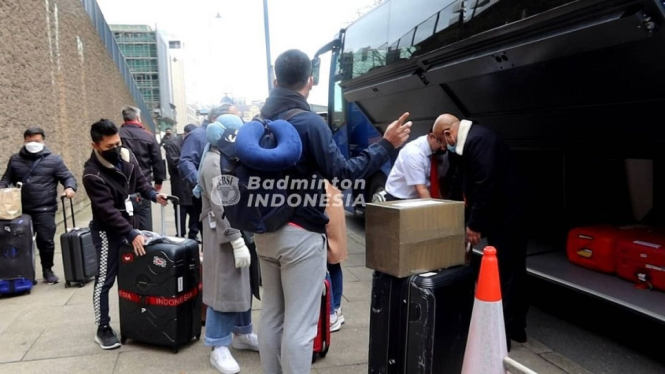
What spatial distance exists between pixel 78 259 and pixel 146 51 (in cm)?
9325

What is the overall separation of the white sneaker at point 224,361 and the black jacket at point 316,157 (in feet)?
4.44

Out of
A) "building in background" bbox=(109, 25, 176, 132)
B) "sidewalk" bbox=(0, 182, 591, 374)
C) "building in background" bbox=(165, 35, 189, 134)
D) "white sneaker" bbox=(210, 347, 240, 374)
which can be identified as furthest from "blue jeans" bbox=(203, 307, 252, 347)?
"building in background" bbox=(165, 35, 189, 134)

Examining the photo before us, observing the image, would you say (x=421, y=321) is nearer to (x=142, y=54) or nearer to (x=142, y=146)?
(x=142, y=146)

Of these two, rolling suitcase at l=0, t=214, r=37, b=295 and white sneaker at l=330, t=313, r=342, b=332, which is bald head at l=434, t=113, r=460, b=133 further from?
rolling suitcase at l=0, t=214, r=37, b=295

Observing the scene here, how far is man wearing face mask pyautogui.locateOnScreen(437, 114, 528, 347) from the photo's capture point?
10.4 ft

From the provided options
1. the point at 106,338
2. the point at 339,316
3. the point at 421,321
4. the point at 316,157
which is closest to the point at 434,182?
the point at 339,316

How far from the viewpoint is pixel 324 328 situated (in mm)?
3084

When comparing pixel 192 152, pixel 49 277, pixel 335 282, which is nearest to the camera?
pixel 335 282

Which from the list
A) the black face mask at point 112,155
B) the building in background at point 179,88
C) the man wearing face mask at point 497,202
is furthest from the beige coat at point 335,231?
the building in background at point 179,88

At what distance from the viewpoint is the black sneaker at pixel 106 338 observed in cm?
335

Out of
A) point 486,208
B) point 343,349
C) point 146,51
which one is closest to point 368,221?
point 486,208

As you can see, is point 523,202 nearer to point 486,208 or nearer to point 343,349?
point 486,208

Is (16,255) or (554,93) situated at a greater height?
(554,93)

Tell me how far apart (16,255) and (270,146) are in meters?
3.99
